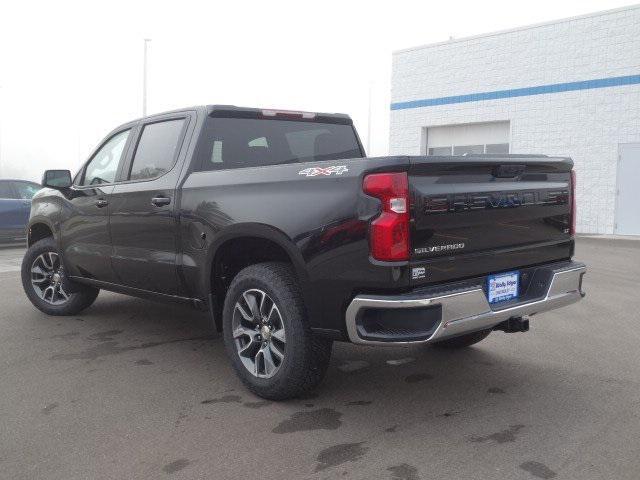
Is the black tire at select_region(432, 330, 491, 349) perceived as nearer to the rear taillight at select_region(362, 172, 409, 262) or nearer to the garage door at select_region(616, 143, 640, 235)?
the rear taillight at select_region(362, 172, 409, 262)

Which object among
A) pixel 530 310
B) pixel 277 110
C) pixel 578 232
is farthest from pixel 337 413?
pixel 578 232

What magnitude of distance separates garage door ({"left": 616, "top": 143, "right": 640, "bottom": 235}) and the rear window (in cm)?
1457

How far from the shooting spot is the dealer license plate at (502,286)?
11.8ft

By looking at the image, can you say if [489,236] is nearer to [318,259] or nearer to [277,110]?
[318,259]

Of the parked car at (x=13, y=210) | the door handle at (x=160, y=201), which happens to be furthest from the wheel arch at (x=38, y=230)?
the parked car at (x=13, y=210)

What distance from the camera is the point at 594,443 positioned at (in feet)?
10.6

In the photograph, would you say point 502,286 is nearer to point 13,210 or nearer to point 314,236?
point 314,236

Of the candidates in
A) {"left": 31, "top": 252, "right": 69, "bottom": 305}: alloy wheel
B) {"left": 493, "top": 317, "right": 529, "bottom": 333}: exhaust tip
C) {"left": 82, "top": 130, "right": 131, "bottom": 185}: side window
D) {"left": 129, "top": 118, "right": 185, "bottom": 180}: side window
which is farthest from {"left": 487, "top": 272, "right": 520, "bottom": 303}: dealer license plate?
{"left": 31, "top": 252, "right": 69, "bottom": 305}: alloy wheel

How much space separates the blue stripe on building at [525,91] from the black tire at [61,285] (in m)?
16.1

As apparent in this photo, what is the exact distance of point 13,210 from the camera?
13109mm

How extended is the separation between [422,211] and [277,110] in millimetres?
2100

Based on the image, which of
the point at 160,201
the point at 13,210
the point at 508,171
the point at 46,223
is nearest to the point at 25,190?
the point at 13,210

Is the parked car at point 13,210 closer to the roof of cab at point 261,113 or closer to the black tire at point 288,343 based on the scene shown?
the roof of cab at point 261,113

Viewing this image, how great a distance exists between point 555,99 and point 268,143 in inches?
635
